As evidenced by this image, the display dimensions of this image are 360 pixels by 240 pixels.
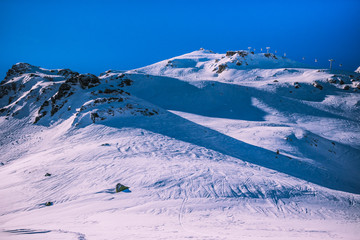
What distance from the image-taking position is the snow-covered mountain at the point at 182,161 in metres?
9.04

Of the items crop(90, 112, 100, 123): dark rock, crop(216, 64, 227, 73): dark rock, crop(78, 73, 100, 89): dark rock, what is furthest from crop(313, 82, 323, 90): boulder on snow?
crop(78, 73, 100, 89): dark rock

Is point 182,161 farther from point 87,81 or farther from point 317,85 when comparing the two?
point 317,85

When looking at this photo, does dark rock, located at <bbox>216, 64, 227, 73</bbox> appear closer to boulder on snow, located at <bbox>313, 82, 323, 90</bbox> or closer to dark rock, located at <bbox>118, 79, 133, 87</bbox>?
boulder on snow, located at <bbox>313, 82, 323, 90</bbox>

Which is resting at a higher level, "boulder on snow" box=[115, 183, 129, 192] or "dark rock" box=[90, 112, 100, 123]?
"dark rock" box=[90, 112, 100, 123]

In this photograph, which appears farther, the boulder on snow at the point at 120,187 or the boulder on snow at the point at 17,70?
the boulder on snow at the point at 17,70

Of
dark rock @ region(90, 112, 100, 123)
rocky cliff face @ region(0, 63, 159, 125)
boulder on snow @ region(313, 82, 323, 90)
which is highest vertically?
rocky cliff face @ region(0, 63, 159, 125)

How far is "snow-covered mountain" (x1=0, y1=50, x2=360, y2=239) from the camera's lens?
9039mm

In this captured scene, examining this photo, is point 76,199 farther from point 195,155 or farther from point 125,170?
point 195,155

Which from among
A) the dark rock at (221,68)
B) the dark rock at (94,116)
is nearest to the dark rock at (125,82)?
the dark rock at (94,116)

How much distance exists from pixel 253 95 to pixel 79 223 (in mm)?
43380

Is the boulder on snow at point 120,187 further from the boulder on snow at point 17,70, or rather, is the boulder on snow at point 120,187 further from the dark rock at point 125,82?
the boulder on snow at point 17,70

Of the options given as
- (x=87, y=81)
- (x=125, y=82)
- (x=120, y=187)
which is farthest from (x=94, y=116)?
(x=125, y=82)

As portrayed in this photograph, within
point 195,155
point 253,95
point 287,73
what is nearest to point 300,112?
point 253,95

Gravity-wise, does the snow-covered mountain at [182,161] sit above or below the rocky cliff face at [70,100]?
below
